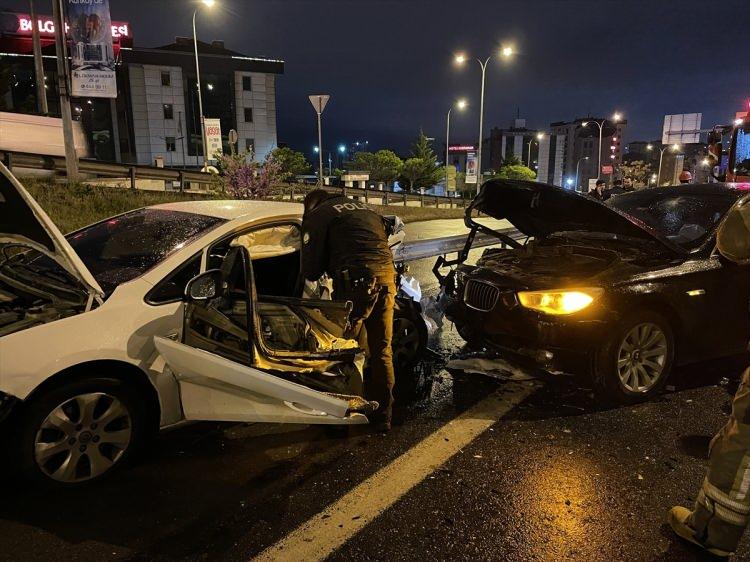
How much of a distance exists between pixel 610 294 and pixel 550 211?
123 cm

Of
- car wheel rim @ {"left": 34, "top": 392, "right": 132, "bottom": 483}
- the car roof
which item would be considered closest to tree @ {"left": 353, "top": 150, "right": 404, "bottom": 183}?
the car roof

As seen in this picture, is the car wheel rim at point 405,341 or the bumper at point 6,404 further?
the car wheel rim at point 405,341

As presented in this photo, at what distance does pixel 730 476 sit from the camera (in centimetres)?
242

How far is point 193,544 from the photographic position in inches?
100

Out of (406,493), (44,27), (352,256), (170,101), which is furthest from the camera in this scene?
(170,101)

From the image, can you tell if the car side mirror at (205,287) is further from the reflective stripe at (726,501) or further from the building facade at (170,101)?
the building facade at (170,101)

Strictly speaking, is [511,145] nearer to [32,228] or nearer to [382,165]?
[382,165]

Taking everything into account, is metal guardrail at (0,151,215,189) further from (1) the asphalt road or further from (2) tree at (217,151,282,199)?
(1) the asphalt road

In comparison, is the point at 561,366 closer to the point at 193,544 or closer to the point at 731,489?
the point at 731,489

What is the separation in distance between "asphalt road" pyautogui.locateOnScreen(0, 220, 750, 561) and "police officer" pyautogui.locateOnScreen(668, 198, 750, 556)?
151 mm

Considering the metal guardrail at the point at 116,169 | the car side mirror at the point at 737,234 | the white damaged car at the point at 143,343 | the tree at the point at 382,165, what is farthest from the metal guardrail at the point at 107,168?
the tree at the point at 382,165

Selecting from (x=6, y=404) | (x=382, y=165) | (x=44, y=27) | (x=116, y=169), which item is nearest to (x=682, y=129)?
(x=382, y=165)

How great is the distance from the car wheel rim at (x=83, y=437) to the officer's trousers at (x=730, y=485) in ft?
9.55

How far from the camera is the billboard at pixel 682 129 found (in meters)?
31.2
